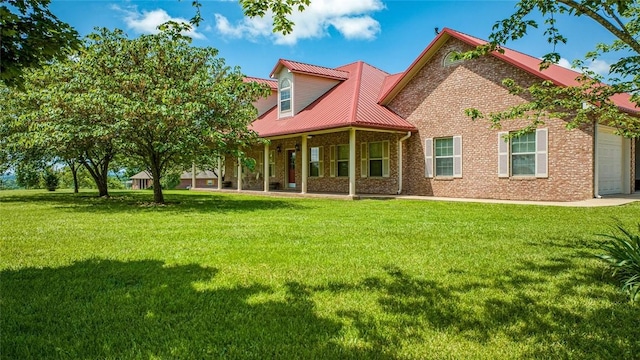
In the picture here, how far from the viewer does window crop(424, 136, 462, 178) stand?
Result: 1545 cm

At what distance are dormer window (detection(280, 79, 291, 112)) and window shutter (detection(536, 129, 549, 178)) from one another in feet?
37.7

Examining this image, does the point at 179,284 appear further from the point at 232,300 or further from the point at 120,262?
the point at 120,262

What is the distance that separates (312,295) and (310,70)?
56.8 feet

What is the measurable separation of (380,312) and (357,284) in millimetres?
787

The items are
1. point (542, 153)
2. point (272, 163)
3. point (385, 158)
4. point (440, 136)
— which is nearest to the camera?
point (542, 153)

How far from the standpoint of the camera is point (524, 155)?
45.5 ft

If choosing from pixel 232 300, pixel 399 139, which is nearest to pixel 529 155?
pixel 399 139

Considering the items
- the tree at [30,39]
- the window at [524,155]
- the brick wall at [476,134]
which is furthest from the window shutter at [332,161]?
the tree at [30,39]

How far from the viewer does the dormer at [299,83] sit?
65.3ft

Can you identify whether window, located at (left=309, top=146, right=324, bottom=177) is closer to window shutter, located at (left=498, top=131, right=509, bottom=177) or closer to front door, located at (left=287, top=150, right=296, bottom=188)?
front door, located at (left=287, top=150, right=296, bottom=188)

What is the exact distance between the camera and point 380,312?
11.6 ft

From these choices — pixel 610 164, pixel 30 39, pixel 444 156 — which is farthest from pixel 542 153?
pixel 30 39

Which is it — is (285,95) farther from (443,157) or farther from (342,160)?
(443,157)

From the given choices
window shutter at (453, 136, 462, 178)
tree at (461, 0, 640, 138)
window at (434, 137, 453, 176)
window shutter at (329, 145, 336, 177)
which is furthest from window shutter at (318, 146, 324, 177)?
tree at (461, 0, 640, 138)
